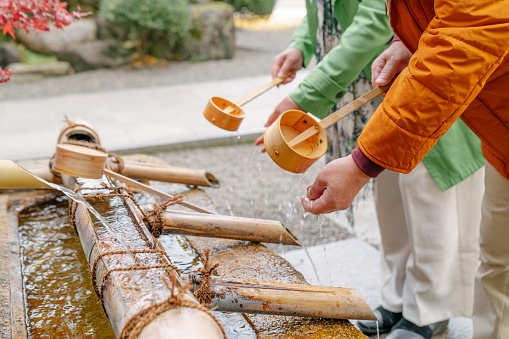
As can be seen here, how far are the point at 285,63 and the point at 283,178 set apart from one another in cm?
218

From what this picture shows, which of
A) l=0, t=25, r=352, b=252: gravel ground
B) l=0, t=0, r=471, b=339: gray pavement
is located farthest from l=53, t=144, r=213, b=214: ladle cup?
l=0, t=0, r=471, b=339: gray pavement

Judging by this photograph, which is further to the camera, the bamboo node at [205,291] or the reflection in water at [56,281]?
the reflection in water at [56,281]

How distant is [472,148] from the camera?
7.38 ft

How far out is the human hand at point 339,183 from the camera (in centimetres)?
147

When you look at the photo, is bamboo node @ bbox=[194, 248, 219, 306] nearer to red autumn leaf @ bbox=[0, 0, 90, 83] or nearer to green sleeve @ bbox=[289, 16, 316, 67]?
red autumn leaf @ bbox=[0, 0, 90, 83]

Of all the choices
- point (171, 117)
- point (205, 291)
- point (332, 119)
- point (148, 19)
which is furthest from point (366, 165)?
point (148, 19)

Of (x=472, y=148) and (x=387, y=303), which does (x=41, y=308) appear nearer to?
(x=387, y=303)

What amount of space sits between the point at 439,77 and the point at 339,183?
37 cm

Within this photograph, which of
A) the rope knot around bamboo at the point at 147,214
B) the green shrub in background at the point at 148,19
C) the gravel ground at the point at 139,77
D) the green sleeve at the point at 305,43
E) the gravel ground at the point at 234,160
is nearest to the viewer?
the rope knot around bamboo at the point at 147,214

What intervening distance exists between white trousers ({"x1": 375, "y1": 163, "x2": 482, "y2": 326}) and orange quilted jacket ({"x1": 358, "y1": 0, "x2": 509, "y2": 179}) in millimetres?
737

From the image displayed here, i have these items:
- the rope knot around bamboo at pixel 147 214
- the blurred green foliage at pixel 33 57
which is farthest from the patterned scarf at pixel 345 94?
the blurred green foliage at pixel 33 57

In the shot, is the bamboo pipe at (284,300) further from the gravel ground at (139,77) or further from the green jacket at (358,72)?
the gravel ground at (139,77)

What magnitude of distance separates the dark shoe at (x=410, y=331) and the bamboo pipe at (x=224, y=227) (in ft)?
2.22

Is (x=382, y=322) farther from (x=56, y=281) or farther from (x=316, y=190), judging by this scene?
(x=56, y=281)
